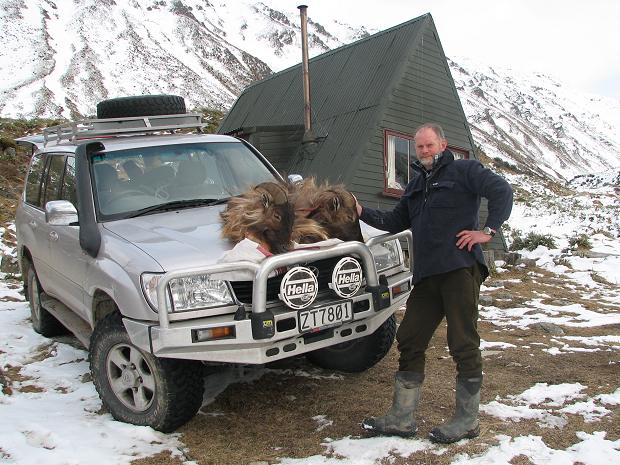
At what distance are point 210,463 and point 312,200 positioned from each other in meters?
1.88

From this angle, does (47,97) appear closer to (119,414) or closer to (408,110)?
(408,110)

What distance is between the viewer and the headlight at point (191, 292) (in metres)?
3.54

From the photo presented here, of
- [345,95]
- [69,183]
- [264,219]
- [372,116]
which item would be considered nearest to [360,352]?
[264,219]

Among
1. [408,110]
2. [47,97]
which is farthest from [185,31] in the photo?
[408,110]

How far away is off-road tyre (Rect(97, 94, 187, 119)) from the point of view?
684 cm

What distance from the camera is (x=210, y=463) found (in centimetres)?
350

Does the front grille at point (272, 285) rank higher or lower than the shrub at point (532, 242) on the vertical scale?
higher

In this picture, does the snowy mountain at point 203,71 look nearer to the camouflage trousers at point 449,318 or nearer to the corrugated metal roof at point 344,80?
the corrugated metal roof at point 344,80

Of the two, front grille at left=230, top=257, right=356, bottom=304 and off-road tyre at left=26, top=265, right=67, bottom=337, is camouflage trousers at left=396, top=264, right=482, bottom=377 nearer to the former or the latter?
front grille at left=230, top=257, right=356, bottom=304

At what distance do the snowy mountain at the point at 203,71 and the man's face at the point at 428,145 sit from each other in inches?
2069

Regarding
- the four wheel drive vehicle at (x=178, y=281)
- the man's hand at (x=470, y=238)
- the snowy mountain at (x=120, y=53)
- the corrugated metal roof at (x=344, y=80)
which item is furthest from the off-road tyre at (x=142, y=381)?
the snowy mountain at (x=120, y=53)

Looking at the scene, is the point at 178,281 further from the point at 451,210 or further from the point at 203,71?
the point at 203,71

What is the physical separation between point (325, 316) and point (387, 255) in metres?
0.99

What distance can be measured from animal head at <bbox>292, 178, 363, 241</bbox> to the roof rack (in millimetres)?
2084
